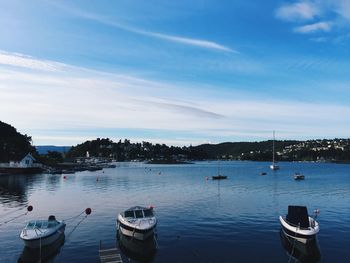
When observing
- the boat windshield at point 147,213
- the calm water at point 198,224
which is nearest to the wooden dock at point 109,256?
the calm water at point 198,224

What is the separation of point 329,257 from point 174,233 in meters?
19.4

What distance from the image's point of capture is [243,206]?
7631cm

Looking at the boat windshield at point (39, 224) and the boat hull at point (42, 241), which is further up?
the boat windshield at point (39, 224)

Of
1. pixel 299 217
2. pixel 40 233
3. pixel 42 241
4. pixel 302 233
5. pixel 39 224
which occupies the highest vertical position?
pixel 299 217

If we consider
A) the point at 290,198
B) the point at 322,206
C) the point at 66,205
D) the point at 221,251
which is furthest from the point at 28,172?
the point at 221,251

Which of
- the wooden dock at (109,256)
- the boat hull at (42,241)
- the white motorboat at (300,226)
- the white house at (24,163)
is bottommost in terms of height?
the wooden dock at (109,256)

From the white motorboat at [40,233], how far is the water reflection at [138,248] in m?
7.59

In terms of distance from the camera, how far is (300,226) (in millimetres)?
46000

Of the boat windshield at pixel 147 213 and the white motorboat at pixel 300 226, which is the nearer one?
the white motorboat at pixel 300 226

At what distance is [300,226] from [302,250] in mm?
3311

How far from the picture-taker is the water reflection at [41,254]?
4081 centimetres

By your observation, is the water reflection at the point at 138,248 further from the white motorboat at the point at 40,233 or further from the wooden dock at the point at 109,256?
the white motorboat at the point at 40,233

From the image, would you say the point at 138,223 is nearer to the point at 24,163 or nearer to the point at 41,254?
the point at 41,254

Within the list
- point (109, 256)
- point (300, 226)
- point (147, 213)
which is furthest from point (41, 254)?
point (300, 226)
